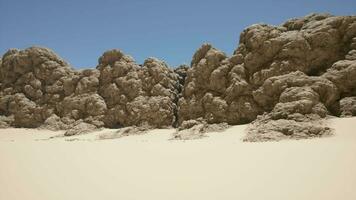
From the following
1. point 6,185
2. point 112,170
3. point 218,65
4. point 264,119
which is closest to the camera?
point 6,185

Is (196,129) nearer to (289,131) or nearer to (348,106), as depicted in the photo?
→ (289,131)

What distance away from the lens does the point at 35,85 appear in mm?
19953

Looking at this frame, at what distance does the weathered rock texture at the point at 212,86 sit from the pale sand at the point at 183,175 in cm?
362

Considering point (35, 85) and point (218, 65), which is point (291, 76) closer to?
point (218, 65)

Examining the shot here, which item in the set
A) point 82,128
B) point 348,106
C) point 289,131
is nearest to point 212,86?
point 348,106

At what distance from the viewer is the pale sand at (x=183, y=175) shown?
14.1ft

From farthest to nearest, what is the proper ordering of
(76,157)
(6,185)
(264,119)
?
(264,119)
(76,157)
(6,185)

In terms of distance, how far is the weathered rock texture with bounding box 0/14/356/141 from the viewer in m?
12.2

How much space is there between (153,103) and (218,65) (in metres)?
3.94

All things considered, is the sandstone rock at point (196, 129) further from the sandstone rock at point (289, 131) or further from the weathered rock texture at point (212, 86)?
the sandstone rock at point (289, 131)

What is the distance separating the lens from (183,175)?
17.6ft

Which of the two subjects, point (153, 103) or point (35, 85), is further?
point (35, 85)

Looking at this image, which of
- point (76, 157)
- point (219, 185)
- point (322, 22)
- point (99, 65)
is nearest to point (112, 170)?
point (76, 157)

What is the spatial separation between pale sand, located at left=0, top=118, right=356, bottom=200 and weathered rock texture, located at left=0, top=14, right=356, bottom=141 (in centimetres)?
362
